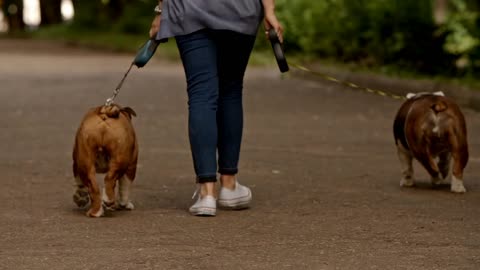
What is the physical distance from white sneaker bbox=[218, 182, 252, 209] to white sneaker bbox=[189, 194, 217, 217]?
8.6 inches

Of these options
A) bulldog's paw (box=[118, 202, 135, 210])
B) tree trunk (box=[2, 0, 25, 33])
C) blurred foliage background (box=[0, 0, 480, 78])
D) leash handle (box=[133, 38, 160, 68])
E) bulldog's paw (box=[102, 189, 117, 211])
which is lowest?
tree trunk (box=[2, 0, 25, 33])

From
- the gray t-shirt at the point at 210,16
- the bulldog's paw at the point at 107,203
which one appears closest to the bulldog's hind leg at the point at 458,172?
the gray t-shirt at the point at 210,16

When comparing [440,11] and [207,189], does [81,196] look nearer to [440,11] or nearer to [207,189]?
[207,189]

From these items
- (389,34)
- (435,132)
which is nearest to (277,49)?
(435,132)

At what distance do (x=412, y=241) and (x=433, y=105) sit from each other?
5.50 feet

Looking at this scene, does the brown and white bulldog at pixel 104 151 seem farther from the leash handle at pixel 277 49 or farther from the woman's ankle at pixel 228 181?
the leash handle at pixel 277 49

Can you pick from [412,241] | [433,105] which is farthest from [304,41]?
[412,241]

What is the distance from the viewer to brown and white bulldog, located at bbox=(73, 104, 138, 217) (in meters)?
6.27

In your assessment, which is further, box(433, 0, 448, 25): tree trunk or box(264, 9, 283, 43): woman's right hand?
box(433, 0, 448, 25): tree trunk

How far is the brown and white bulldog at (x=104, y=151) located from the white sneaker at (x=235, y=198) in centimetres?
56

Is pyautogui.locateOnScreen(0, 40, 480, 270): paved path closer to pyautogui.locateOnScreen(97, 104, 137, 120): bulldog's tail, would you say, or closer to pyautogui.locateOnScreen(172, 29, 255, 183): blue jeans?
pyautogui.locateOnScreen(172, 29, 255, 183): blue jeans

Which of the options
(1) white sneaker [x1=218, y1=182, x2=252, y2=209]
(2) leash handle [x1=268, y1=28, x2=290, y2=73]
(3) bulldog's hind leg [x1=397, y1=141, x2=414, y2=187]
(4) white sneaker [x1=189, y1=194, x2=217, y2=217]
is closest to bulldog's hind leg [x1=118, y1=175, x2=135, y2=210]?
(4) white sneaker [x1=189, y1=194, x2=217, y2=217]

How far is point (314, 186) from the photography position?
25.6 feet

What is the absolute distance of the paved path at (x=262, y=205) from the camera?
5344 millimetres
